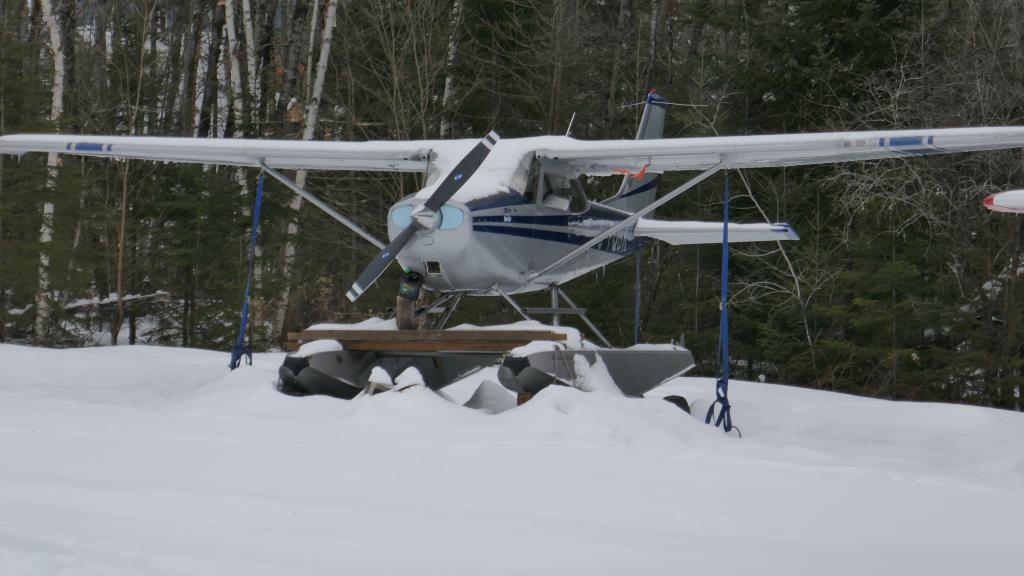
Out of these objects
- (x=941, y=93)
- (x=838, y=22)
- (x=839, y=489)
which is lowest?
(x=839, y=489)

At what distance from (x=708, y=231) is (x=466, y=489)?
739cm

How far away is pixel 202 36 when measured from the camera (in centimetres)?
2339

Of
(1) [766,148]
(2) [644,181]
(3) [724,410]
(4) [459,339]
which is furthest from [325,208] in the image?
(2) [644,181]

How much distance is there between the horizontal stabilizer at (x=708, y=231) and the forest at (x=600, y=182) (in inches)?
125

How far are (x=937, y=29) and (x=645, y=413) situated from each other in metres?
12.5

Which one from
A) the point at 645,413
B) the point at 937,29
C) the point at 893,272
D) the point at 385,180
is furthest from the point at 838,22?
the point at 645,413

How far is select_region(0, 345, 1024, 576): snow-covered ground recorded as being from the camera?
3193mm

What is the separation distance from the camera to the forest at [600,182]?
14.5 m

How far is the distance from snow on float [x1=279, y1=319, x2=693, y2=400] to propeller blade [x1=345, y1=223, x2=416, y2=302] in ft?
1.93

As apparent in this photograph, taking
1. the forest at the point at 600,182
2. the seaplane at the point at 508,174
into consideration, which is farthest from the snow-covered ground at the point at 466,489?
the forest at the point at 600,182

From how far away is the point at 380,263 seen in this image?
786 centimetres

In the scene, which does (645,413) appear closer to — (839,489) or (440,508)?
(839,489)

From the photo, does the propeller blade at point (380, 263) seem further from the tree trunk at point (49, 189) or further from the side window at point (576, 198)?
the tree trunk at point (49, 189)

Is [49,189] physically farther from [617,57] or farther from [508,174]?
[617,57]
